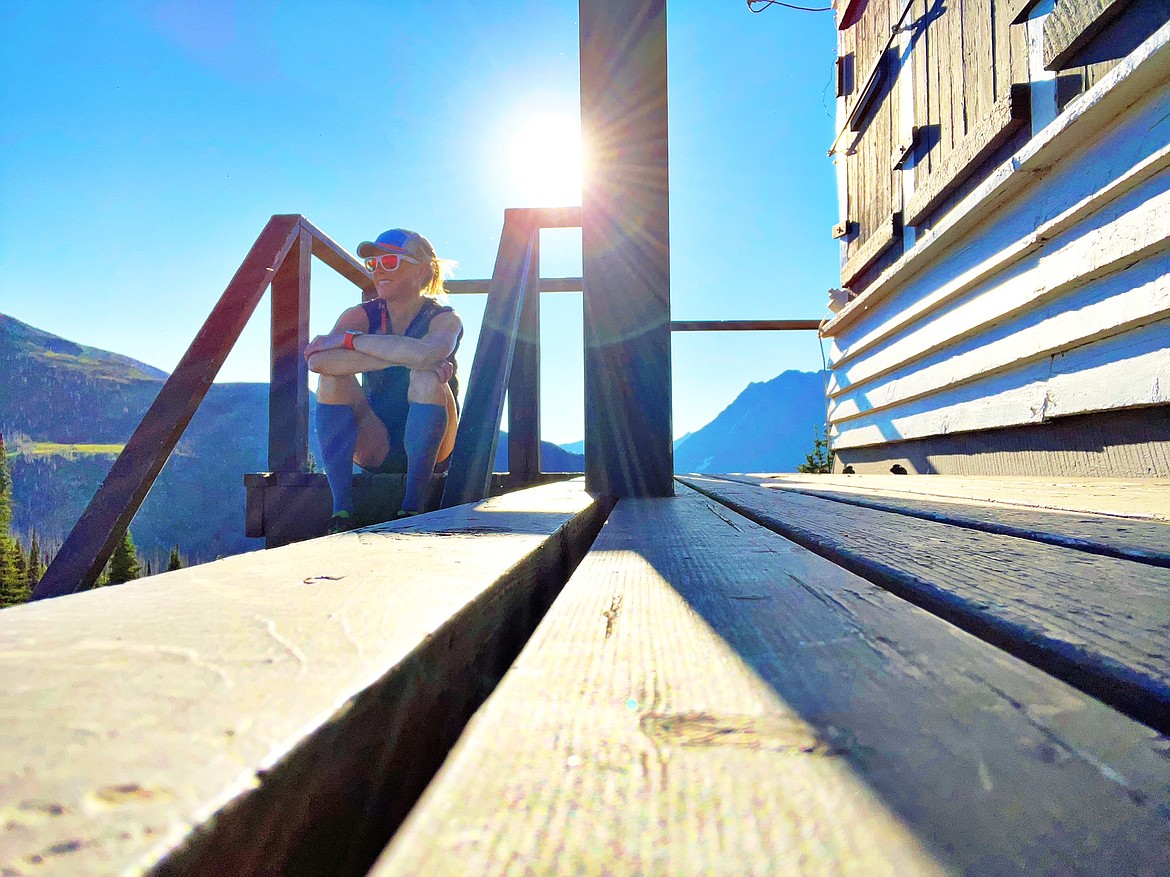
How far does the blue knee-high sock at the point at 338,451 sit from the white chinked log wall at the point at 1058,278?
2673mm

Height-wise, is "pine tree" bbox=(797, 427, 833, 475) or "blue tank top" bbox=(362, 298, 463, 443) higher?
"blue tank top" bbox=(362, 298, 463, 443)

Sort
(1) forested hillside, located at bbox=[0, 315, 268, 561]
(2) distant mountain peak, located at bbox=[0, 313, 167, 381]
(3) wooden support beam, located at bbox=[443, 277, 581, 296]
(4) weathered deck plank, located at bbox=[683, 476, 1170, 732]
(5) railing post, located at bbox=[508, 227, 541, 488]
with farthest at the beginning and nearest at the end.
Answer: (2) distant mountain peak, located at bbox=[0, 313, 167, 381] < (1) forested hillside, located at bbox=[0, 315, 268, 561] < (3) wooden support beam, located at bbox=[443, 277, 581, 296] < (5) railing post, located at bbox=[508, 227, 541, 488] < (4) weathered deck plank, located at bbox=[683, 476, 1170, 732]

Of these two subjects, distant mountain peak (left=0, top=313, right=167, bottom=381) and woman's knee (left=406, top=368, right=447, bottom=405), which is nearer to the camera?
woman's knee (left=406, top=368, right=447, bottom=405)

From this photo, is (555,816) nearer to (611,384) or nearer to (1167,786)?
(1167,786)

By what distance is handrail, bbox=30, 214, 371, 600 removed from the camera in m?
2.09

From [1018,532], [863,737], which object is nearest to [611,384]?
[1018,532]

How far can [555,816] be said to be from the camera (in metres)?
0.20

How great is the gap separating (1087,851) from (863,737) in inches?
2.9

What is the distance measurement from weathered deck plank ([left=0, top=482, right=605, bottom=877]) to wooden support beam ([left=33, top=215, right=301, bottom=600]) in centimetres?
213

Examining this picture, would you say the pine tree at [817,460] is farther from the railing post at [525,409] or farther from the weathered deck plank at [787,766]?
the weathered deck plank at [787,766]

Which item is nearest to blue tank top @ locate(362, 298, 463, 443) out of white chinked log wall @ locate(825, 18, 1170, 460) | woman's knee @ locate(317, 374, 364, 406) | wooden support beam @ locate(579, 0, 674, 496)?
woman's knee @ locate(317, 374, 364, 406)

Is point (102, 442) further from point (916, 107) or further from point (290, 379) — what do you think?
point (916, 107)

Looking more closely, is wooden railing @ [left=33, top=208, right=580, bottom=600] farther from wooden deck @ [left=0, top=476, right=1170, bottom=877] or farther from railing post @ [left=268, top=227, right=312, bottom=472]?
wooden deck @ [left=0, top=476, right=1170, bottom=877]

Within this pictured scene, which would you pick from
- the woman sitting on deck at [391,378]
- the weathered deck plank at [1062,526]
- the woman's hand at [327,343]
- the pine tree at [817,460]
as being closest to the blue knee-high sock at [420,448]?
the woman sitting on deck at [391,378]
